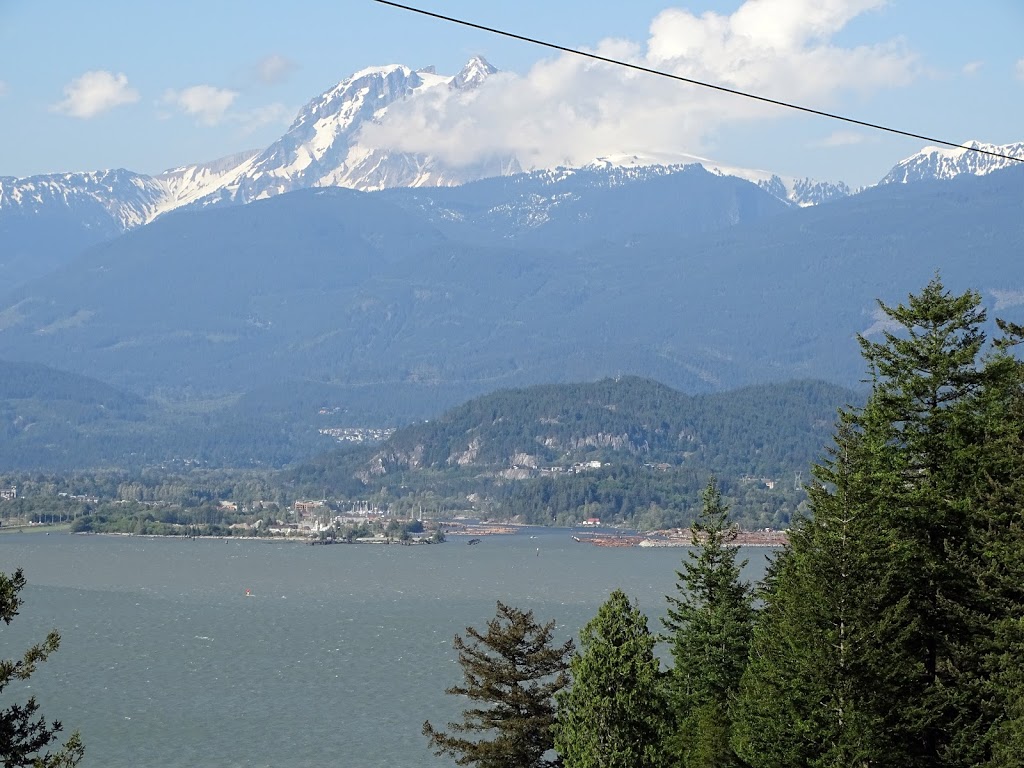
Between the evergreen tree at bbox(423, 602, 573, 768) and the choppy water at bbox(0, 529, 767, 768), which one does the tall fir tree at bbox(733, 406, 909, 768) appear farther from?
the choppy water at bbox(0, 529, 767, 768)

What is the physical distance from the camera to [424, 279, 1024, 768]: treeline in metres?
28.6

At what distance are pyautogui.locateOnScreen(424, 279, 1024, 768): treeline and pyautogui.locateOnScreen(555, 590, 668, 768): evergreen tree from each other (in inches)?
1.2

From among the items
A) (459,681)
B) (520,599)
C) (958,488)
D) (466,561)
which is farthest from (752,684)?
(466,561)

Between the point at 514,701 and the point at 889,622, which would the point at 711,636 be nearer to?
the point at 514,701

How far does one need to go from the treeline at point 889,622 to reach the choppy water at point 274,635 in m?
28.8

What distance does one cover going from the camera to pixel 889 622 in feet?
94.7

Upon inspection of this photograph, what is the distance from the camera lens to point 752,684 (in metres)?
31.3

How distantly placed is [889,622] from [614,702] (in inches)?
197

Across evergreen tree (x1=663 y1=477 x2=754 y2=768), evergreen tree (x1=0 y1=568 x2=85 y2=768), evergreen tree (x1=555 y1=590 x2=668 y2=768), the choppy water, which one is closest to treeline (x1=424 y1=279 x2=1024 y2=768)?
evergreen tree (x1=555 y1=590 x2=668 y2=768)

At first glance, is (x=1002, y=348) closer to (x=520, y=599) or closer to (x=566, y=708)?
(x=566, y=708)

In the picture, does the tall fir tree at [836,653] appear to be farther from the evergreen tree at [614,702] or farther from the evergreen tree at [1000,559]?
the evergreen tree at [614,702]

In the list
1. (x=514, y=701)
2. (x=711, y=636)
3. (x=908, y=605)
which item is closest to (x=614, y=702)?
(x=514, y=701)

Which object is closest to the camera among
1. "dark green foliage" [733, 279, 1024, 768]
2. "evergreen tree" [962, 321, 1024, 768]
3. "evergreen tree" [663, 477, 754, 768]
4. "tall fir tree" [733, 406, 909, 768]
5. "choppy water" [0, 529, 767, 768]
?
"evergreen tree" [962, 321, 1024, 768]

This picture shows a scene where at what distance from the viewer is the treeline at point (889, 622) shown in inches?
1126
